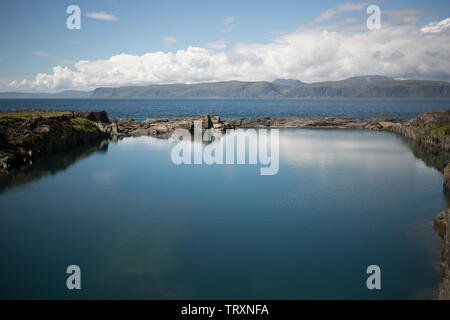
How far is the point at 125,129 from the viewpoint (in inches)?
2247

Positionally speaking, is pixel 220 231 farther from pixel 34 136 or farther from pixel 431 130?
pixel 431 130

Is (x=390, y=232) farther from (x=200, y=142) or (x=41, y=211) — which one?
(x=200, y=142)

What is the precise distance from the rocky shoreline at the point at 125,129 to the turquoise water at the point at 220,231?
2.11 meters

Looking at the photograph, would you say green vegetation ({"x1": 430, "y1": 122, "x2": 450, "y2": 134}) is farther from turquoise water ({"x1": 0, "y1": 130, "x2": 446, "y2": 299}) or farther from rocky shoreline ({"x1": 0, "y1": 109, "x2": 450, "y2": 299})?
turquoise water ({"x1": 0, "y1": 130, "x2": 446, "y2": 299})

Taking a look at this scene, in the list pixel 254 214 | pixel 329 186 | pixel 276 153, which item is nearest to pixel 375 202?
pixel 329 186

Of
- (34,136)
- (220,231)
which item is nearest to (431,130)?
(220,231)

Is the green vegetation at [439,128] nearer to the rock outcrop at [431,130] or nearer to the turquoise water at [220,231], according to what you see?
the rock outcrop at [431,130]

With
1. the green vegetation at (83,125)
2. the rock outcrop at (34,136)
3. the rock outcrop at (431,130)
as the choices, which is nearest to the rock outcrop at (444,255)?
the rock outcrop at (431,130)

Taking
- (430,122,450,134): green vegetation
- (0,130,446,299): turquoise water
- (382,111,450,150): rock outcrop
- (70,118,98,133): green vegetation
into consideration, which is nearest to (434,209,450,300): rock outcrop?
(0,130,446,299): turquoise water

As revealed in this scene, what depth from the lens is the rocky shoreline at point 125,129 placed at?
28.6 metres

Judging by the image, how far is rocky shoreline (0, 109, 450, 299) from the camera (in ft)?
93.9

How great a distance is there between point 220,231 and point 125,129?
148ft

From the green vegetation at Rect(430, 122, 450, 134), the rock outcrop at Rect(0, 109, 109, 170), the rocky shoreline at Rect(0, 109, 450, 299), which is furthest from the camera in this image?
the green vegetation at Rect(430, 122, 450, 134)

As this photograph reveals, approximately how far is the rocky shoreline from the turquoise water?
6.91 feet
